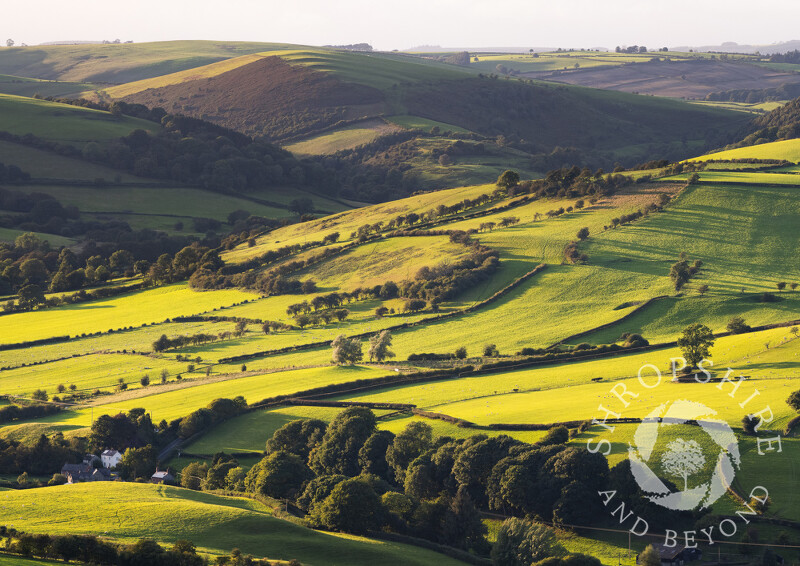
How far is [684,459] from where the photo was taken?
6159 centimetres

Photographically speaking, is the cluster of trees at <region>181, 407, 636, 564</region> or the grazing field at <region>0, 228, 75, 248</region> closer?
the cluster of trees at <region>181, 407, 636, 564</region>

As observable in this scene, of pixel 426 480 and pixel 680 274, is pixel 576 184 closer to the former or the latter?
pixel 680 274

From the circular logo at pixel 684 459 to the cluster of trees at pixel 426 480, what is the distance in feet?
6.98

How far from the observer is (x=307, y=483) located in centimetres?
6838

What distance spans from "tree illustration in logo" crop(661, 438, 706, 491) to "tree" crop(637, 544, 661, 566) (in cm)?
826

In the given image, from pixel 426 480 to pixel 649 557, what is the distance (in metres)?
18.4

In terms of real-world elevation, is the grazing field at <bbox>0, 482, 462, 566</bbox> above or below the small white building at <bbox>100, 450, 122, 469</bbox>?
above

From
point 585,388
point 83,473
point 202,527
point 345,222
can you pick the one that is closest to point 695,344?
point 585,388

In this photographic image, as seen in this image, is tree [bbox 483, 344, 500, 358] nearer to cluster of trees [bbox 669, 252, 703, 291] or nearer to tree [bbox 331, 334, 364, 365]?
tree [bbox 331, 334, 364, 365]

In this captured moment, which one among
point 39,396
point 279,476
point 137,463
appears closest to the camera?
point 279,476

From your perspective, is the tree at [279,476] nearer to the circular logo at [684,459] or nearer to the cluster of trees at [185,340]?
the circular logo at [684,459]

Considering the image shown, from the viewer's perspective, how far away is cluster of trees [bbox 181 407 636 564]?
199 ft

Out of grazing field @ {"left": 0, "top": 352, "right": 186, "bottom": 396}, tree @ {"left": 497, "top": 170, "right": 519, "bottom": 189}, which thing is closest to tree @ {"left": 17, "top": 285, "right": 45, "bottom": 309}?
grazing field @ {"left": 0, "top": 352, "right": 186, "bottom": 396}

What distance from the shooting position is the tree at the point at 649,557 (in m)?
51.8
